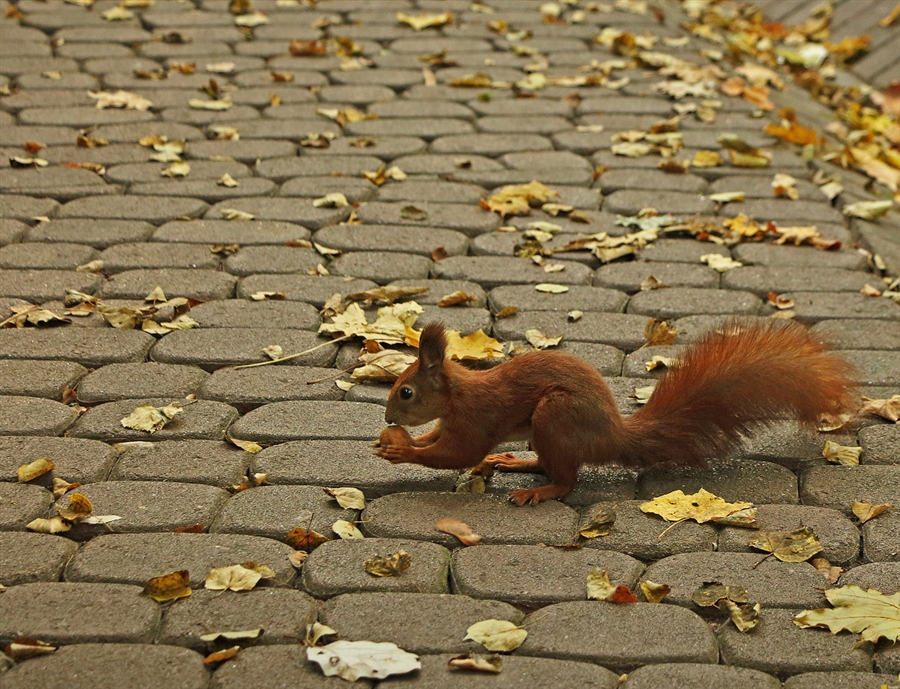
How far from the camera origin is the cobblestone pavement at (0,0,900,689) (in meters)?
2.50

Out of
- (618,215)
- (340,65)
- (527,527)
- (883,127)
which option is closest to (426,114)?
(340,65)

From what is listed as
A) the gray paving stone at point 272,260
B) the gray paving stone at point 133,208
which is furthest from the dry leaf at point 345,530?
the gray paving stone at point 133,208

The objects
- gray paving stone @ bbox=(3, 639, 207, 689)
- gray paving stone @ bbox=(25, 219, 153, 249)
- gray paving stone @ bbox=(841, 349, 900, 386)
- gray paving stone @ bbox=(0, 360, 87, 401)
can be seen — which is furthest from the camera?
gray paving stone @ bbox=(25, 219, 153, 249)

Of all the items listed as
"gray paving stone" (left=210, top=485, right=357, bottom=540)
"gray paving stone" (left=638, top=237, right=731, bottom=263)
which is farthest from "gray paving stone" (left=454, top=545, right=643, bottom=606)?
"gray paving stone" (left=638, top=237, right=731, bottom=263)

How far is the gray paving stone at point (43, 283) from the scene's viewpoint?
414 cm

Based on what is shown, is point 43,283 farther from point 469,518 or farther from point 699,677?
point 699,677

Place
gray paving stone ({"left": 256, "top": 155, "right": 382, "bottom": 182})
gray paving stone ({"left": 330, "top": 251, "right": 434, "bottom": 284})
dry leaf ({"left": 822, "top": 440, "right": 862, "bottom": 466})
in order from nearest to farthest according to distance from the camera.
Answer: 1. dry leaf ({"left": 822, "top": 440, "right": 862, "bottom": 466})
2. gray paving stone ({"left": 330, "top": 251, "right": 434, "bottom": 284})
3. gray paving stone ({"left": 256, "top": 155, "right": 382, "bottom": 182})

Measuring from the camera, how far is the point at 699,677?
7.75 ft

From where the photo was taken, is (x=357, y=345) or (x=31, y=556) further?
(x=357, y=345)

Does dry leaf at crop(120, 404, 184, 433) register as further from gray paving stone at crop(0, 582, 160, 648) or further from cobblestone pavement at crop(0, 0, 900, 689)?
gray paving stone at crop(0, 582, 160, 648)

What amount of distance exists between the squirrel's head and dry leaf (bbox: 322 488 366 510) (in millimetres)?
259

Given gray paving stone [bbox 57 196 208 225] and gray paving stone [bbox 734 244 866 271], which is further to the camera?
gray paving stone [bbox 57 196 208 225]

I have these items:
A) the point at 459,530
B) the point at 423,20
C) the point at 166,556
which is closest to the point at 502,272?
the point at 459,530

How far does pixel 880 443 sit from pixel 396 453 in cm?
143
